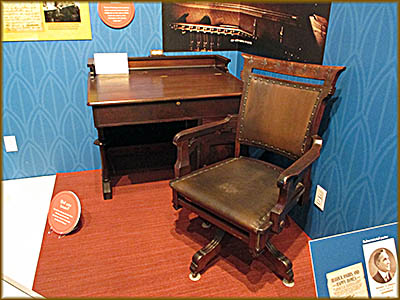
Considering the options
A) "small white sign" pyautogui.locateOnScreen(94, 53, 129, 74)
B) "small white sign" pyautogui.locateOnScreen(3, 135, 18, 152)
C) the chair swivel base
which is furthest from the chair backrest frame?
"small white sign" pyautogui.locateOnScreen(3, 135, 18, 152)

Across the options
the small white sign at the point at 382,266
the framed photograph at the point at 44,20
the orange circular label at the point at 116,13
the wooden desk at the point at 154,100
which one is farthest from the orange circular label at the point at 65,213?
the small white sign at the point at 382,266

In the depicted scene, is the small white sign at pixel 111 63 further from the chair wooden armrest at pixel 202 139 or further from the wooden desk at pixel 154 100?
the chair wooden armrest at pixel 202 139

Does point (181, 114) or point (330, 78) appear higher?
point (330, 78)

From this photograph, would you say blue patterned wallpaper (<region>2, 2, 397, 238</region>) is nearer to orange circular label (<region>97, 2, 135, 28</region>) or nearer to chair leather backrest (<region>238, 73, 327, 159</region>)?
orange circular label (<region>97, 2, 135, 28</region>)

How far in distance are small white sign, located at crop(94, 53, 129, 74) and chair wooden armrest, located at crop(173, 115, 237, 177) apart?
90 cm

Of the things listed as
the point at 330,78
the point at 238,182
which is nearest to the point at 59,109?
the point at 238,182

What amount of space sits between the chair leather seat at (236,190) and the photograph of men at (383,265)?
561mm

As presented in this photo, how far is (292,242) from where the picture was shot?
201cm

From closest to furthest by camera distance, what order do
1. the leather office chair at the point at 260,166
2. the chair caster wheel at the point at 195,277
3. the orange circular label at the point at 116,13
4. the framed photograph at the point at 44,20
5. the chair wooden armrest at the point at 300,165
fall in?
the chair wooden armrest at the point at 300,165 < the leather office chair at the point at 260,166 < the chair caster wheel at the point at 195,277 < the framed photograph at the point at 44,20 < the orange circular label at the point at 116,13

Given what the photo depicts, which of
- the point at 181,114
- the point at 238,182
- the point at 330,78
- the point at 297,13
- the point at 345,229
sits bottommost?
the point at 345,229

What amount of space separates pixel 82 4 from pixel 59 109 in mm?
813

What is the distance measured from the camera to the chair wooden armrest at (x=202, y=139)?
1.74 meters

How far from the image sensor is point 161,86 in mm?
2236

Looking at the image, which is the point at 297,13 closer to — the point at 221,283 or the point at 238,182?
the point at 238,182
